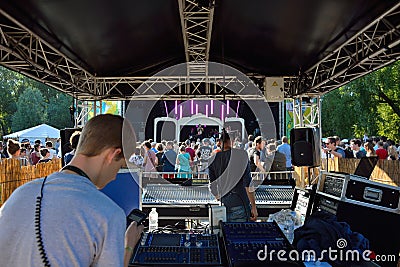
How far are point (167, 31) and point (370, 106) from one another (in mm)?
14134

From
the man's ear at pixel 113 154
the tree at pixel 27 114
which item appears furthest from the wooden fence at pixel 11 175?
the tree at pixel 27 114

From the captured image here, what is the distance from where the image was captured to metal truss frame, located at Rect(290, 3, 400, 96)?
14.5 ft

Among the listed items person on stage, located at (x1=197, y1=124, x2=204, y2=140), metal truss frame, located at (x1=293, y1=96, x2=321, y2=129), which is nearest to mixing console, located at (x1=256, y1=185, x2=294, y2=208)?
metal truss frame, located at (x1=293, y1=96, x2=321, y2=129)

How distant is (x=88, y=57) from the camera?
21.3ft

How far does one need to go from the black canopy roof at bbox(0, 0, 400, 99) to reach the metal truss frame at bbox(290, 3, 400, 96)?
5 centimetres

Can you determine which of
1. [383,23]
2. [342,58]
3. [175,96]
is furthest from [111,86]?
[383,23]

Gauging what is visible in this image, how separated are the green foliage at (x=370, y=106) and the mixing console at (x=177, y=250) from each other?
15.0 m

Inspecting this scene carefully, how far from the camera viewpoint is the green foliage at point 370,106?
16.3m

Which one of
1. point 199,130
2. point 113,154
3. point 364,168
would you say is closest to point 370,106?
point 199,130

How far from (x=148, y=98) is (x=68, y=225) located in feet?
25.7

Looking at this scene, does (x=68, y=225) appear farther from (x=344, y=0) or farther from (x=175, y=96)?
(x=175, y=96)

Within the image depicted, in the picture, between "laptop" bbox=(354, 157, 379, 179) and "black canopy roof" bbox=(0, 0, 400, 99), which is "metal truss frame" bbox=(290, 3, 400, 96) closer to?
"black canopy roof" bbox=(0, 0, 400, 99)

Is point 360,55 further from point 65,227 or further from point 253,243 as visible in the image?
point 65,227

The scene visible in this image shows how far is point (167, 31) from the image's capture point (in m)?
6.25
